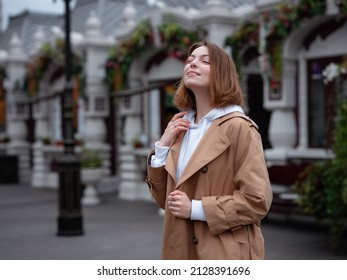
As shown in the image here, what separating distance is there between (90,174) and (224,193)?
1134 cm

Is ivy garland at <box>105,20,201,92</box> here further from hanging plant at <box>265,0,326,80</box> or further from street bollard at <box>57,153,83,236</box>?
street bollard at <box>57,153,83,236</box>

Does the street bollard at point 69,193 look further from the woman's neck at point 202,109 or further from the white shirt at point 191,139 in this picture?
the woman's neck at point 202,109

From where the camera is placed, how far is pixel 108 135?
17.9 m

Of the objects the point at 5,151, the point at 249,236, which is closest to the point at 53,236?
the point at 249,236

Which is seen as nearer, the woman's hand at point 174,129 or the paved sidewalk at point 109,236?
the woman's hand at point 174,129

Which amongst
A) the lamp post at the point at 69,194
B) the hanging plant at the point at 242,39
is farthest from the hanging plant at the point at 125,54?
the lamp post at the point at 69,194

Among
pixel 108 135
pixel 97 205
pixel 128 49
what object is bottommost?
pixel 97 205

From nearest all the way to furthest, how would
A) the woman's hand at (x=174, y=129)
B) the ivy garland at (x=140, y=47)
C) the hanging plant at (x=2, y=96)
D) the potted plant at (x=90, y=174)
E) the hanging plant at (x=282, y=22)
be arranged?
the woman's hand at (x=174, y=129)
the hanging plant at (x=282, y=22)
the ivy garland at (x=140, y=47)
the potted plant at (x=90, y=174)
the hanging plant at (x=2, y=96)

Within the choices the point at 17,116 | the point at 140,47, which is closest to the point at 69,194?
the point at 140,47

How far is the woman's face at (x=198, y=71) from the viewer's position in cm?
315

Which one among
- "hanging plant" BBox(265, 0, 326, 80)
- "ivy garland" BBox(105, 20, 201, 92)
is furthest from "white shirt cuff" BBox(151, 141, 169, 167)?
"ivy garland" BBox(105, 20, 201, 92)

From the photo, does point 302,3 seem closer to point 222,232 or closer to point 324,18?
point 324,18
